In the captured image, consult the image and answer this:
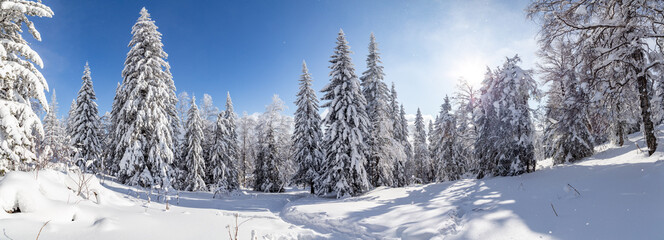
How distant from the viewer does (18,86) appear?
717 centimetres

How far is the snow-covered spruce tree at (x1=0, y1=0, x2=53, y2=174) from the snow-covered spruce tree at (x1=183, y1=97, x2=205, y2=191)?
56.3ft

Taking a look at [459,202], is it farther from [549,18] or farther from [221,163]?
[221,163]

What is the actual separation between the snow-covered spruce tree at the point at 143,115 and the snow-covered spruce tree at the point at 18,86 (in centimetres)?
850

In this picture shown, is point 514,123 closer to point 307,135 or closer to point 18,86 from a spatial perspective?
point 307,135

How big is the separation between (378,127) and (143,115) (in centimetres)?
1517

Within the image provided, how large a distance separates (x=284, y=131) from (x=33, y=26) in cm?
2446

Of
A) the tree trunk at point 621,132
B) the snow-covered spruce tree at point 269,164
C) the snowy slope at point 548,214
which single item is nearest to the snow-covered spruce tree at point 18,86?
the snowy slope at point 548,214

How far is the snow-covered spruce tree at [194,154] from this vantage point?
2356cm

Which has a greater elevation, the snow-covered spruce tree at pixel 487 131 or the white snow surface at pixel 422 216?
the snow-covered spruce tree at pixel 487 131

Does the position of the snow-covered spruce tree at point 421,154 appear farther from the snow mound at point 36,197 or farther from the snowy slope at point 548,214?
the snow mound at point 36,197

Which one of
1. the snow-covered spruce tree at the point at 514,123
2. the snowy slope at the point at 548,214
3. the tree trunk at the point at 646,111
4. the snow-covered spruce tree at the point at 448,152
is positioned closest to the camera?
the snowy slope at the point at 548,214

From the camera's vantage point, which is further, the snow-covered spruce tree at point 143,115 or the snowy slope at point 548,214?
the snow-covered spruce tree at point 143,115

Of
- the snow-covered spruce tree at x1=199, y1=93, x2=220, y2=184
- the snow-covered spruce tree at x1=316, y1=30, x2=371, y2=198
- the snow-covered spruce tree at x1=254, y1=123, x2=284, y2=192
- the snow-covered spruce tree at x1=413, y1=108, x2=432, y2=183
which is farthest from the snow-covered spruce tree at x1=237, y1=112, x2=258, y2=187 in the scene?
the snow-covered spruce tree at x1=413, y1=108, x2=432, y2=183

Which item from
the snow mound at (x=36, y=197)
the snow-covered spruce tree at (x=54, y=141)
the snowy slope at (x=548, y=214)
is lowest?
the snowy slope at (x=548, y=214)
